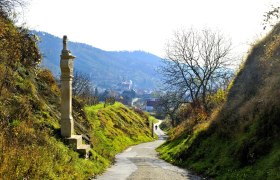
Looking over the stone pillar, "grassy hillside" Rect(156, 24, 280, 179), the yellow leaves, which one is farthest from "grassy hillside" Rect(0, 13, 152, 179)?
the yellow leaves

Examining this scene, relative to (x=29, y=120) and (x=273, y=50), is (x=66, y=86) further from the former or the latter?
(x=273, y=50)

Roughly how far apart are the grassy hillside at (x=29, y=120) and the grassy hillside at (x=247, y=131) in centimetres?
646

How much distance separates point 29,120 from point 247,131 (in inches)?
442

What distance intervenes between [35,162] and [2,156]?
1518 mm

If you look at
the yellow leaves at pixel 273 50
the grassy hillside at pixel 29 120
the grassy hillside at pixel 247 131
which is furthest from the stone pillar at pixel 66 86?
the yellow leaves at pixel 273 50

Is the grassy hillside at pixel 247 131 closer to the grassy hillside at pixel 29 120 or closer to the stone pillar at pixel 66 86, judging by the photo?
the grassy hillside at pixel 29 120

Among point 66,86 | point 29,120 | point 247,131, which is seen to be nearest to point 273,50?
point 247,131

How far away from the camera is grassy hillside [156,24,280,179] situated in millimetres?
17125

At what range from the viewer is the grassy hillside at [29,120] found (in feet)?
39.1

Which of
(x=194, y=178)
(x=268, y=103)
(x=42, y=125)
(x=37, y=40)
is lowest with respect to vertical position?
(x=194, y=178)

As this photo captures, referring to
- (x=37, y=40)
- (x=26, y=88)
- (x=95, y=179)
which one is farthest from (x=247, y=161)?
(x=37, y=40)

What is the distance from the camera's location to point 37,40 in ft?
72.6

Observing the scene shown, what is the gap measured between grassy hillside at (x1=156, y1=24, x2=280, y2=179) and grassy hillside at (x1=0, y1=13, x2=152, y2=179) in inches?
254

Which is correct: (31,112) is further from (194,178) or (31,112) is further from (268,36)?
(268,36)
